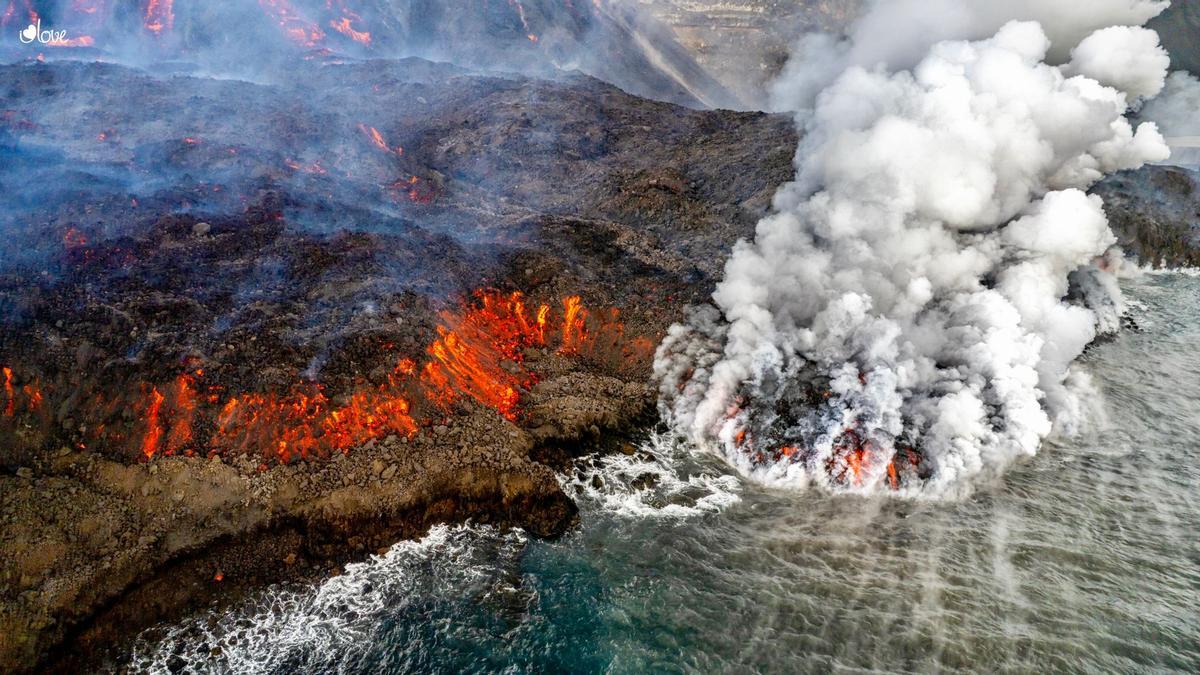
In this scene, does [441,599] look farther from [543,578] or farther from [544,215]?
[544,215]

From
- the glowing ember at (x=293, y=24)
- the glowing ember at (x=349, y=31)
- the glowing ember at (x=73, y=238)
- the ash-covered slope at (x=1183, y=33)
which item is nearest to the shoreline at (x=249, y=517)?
the glowing ember at (x=73, y=238)

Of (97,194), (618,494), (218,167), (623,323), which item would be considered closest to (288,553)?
(618,494)

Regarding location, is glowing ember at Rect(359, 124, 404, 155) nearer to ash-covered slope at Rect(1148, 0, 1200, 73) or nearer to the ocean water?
the ocean water

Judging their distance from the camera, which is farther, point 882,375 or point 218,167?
point 218,167

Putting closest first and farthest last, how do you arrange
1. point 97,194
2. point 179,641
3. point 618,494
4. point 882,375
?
point 179,641
point 618,494
point 882,375
point 97,194

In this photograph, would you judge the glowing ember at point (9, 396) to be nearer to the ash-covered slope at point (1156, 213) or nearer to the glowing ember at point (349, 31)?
the ash-covered slope at point (1156, 213)

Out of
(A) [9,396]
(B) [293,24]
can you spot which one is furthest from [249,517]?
(B) [293,24]

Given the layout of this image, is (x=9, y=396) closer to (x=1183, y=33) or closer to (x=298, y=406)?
(x=298, y=406)

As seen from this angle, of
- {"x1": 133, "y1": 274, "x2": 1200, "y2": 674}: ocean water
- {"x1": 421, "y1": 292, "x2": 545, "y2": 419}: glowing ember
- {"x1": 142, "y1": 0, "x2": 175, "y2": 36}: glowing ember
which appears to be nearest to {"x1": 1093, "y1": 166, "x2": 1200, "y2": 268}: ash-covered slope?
{"x1": 133, "y1": 274, "x2": 1200, "y2": 674}: ocean water
